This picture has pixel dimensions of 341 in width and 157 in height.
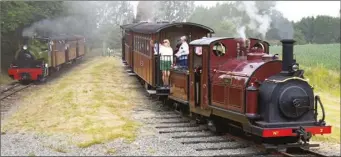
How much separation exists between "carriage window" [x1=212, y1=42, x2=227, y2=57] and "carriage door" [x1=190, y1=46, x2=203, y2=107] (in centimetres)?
51

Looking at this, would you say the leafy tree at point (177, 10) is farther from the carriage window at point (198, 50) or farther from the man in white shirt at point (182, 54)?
the carriage window at point (198, 50)

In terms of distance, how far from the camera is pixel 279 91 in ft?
29.6

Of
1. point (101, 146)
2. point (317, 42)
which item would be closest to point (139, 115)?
point (101, 146)

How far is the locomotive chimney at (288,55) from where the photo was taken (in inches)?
356

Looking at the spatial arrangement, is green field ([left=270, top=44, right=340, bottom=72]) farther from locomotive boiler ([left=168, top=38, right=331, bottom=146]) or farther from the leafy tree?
the leafy tree

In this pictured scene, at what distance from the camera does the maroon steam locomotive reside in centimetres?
907

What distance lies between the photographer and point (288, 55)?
29.8 ft

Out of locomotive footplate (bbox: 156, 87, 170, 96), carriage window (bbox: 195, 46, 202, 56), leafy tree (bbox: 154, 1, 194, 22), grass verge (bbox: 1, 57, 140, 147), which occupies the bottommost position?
grass verge (bbox: 1, 57, 140, 147)

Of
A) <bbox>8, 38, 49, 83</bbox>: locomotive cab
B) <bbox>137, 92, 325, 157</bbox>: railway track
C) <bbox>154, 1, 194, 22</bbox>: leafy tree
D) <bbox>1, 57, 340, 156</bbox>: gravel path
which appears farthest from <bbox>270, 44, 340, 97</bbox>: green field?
<bbox>154, 1, 194, 22</bbox>: leafy tree

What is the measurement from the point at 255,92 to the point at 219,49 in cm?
181

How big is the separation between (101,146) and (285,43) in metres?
4.06

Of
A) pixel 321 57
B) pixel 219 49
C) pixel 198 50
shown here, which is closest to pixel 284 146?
pixel 219 49

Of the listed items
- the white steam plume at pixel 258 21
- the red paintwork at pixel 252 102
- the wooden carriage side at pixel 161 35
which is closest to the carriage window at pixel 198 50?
the red paintwork at pixel 252 102

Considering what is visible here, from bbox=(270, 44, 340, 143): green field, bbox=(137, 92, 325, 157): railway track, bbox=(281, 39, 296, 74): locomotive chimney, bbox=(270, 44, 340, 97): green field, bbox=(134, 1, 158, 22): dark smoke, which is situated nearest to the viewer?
bbox=(281, 39, 296, 74): locomotive chimney
